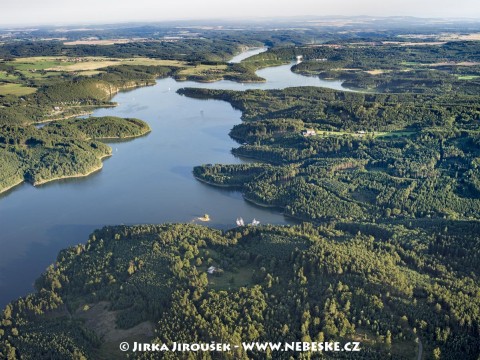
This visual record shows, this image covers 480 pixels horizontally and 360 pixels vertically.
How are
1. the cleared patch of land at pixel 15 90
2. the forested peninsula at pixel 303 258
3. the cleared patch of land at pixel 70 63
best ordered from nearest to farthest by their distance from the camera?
the forested peninsula at pixel 303 258
the cleared patch of land at pixel 15 90
the cleared patch of land at pixel 70 63

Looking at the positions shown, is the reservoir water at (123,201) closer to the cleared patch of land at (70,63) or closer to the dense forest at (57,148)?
the dense forest at (57,148)

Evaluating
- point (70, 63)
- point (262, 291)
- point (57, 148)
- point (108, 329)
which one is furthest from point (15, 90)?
point (262, 291)

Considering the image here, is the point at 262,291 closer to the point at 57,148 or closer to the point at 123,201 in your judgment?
the point at 123,201

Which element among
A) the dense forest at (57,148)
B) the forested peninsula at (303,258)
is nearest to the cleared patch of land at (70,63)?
the dense forest at (57,148)

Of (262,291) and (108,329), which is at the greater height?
(262,291)

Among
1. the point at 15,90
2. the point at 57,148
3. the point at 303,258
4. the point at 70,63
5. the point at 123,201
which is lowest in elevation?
the point at 123,201

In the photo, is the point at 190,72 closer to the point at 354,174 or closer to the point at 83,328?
the point at 354,174

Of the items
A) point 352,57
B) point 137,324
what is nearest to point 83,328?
point 137,324
